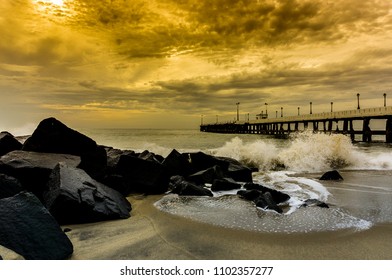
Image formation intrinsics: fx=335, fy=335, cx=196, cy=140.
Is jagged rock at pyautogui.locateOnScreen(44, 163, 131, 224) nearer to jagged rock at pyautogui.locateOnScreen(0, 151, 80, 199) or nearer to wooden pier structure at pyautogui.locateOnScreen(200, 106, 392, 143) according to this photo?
jagged rock at pyautogui.locateOnScreen(0, 151, 80, 199)

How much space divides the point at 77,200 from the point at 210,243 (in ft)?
6.06

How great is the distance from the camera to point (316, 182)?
28.1ft

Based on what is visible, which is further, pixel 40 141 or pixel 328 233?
pixel 40 141

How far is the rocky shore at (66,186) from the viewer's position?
3.25m

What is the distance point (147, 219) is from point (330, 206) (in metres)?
3.07

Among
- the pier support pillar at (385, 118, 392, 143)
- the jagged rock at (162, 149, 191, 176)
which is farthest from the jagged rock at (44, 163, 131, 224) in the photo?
the pier support pillar at (385, 118, 392, 143)

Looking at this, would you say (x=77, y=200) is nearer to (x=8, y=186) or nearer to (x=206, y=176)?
(x=8, y=186)

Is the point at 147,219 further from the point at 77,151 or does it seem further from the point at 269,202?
the point at 77,151

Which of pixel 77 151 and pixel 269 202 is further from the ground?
pixel 77 151

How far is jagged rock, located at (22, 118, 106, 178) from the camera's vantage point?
6074 mm

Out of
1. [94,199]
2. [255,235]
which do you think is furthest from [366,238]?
[94,199]

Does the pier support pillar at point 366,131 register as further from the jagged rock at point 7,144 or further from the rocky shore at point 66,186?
the jagged rock at point 7,144

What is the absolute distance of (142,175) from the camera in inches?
276
